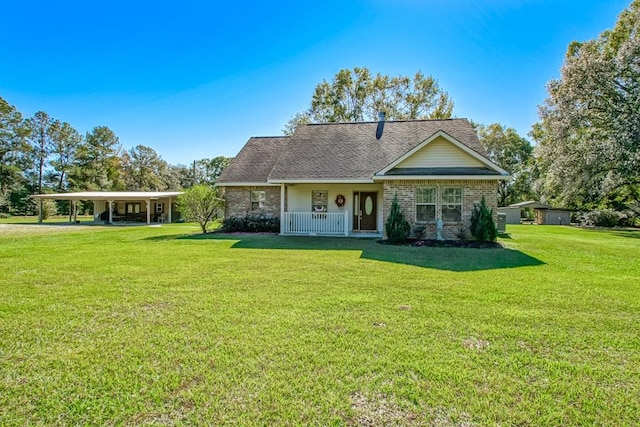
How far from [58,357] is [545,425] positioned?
444cm

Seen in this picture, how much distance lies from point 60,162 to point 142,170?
11.1 metres

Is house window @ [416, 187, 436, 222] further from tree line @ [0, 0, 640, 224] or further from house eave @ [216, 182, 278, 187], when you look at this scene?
tree line @ [0, 0, 640, 224]

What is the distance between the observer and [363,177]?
15.3 meters

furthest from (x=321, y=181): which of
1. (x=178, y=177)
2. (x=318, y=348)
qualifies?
(x=178, y=177)

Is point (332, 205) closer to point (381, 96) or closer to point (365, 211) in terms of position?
point (365, 211)

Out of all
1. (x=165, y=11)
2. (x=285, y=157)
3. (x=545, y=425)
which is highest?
(x=165, y=11)

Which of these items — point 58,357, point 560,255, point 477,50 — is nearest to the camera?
point 58,357

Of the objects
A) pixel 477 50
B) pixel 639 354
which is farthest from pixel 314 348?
pixel 477 50

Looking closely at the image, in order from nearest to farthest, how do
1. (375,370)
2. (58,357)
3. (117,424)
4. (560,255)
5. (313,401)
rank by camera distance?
(117,424) → (313,401) → (375,370) → (58,357) → (560,255)

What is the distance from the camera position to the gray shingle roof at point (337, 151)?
16.1 metres

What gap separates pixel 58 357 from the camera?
347 centimetres

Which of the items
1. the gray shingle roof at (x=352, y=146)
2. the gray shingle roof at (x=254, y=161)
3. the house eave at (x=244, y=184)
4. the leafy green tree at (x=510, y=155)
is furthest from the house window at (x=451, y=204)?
the leafy green tree at (x=510, y=155)

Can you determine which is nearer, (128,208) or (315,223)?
(315,223)

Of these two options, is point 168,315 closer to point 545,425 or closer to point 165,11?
point 545,425
